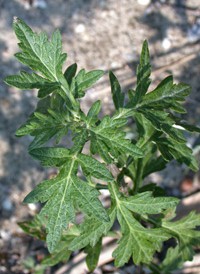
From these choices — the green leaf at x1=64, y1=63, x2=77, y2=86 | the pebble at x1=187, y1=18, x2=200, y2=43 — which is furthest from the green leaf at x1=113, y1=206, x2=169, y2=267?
the pebble at x1=187, y1=18, x2=200, y2=43

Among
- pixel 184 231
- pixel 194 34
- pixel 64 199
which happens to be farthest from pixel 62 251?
pixel 194 34

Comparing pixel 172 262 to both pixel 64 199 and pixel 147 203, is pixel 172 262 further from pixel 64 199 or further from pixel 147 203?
pixel 64 199

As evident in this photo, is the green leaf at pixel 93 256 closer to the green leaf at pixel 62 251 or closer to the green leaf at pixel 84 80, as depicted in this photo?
the green leaf at pixel 62 251

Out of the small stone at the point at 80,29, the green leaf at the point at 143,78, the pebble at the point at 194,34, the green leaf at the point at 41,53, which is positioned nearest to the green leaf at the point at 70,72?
the green leaf at the point at 41,53

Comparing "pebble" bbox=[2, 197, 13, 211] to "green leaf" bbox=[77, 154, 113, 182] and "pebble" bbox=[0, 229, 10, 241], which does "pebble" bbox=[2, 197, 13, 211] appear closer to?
"pebble" bbox=[0, 229, 10, 241]

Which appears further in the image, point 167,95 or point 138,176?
point 138,176

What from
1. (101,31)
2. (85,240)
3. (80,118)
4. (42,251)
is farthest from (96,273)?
(101,31)

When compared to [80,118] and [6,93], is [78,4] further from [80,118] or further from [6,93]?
[80,118]
